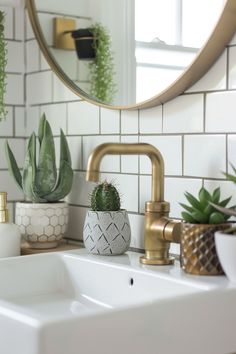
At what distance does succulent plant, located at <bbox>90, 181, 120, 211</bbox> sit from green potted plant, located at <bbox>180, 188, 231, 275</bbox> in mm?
248

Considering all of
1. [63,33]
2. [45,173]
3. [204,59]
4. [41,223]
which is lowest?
[41,223]

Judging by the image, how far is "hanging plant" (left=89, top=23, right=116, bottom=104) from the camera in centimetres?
156

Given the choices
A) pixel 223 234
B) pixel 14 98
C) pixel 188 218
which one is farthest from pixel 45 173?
pixel 223 234

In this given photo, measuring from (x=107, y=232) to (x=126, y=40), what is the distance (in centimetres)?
A: 40

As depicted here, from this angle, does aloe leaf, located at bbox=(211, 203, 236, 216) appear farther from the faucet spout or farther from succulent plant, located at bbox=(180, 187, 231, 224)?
the faucet spout

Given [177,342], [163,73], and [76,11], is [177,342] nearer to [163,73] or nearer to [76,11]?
[163,73]

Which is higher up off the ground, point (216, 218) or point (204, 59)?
point (204, 59)

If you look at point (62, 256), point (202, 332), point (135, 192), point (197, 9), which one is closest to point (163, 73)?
point (197, 9)

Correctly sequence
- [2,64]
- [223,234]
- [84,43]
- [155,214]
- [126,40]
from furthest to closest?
1. [2,64]
2. [84,43]
3. [126,40]
4. [155,214]
5. [223,234]

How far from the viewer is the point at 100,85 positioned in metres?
1.59

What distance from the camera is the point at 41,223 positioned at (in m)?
1.63

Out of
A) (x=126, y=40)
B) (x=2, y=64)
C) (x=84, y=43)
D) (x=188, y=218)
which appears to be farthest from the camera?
(x=2, y=64)

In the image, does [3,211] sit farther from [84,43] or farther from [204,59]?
[204,59]

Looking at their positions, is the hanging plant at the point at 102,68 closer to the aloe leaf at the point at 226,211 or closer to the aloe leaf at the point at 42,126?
the aloe leaf at the point at 42,126
